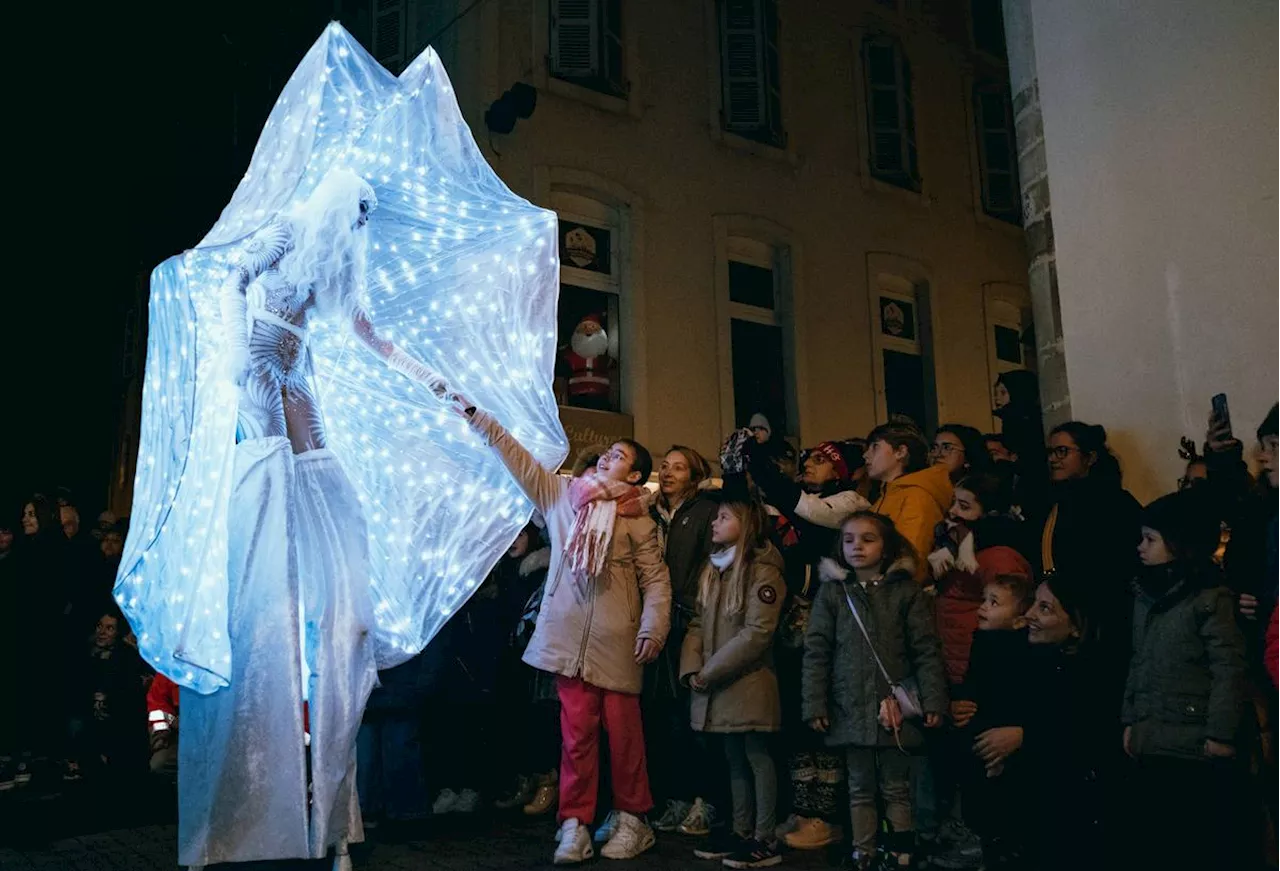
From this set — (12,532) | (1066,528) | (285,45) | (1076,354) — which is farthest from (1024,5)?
(285,45)

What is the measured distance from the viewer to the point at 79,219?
13062mm

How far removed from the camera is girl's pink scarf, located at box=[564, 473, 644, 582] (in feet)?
16.0

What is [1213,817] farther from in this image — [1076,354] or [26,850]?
[26,850]

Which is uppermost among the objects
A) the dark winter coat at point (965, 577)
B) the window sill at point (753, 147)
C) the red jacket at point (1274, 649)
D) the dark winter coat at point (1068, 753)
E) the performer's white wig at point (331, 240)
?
the window sill at point (753, 147)

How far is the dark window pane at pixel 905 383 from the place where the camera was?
14.8 meters

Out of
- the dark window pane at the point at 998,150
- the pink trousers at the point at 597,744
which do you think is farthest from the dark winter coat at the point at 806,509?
the dark window pane at the point at 998,150

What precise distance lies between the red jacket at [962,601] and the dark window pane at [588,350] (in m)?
7.43

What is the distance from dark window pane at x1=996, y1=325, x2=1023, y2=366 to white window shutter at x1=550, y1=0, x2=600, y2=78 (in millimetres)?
7592

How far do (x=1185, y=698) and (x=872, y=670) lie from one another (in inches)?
46.6

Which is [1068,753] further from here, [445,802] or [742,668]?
[445,802]

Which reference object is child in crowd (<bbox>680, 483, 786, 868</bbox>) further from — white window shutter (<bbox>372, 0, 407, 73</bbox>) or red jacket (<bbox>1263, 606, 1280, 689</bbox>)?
white window shutter (<bbox>372, 0, 407, 73</bbox>)

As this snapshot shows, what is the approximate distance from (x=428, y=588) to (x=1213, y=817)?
2.88 metres

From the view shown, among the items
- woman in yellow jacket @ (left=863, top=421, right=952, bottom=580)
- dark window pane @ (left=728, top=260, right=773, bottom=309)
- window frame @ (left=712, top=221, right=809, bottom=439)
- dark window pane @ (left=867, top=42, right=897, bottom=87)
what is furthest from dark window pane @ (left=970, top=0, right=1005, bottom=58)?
woman in yellow jacket @ (left=863, top=421, right=952, bottom=580)

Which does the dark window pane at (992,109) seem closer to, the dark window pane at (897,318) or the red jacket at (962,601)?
the dark window pane at (897,318)
